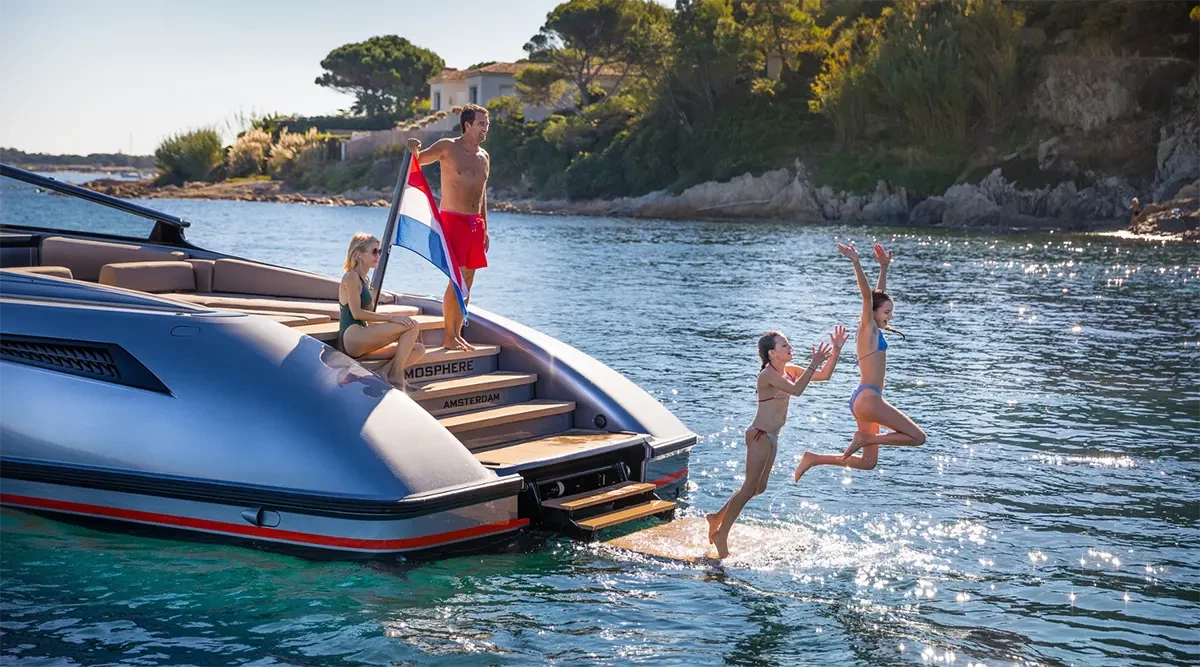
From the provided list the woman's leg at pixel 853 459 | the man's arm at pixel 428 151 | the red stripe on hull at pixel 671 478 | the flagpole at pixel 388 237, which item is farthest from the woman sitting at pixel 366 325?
the woman's leg at pixel 853 459

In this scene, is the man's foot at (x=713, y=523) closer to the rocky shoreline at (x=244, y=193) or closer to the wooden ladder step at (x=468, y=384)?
the wooden ladder step at (x=468, y=384)

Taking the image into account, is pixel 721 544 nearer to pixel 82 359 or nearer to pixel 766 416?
pixel 766 416

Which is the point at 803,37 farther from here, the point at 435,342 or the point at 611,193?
the point at 435,342

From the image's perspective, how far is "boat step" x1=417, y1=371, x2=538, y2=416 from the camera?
311 inches

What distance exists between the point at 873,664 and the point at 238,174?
99.2 m

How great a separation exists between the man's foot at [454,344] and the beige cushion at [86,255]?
105 inches

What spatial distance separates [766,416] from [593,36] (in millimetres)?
77572

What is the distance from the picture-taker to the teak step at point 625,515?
24.1 feet

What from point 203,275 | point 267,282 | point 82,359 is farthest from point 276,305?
point 82,359

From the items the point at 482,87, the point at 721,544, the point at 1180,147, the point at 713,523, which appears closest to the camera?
the point at 721,544

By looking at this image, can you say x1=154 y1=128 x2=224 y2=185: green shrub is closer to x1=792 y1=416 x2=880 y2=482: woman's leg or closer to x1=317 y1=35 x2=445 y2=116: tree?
x1=317 y1=35 x2=445 y2=116: tree

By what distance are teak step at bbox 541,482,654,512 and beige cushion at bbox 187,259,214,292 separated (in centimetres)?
365

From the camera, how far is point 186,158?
328 ft

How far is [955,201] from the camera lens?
54.4m
